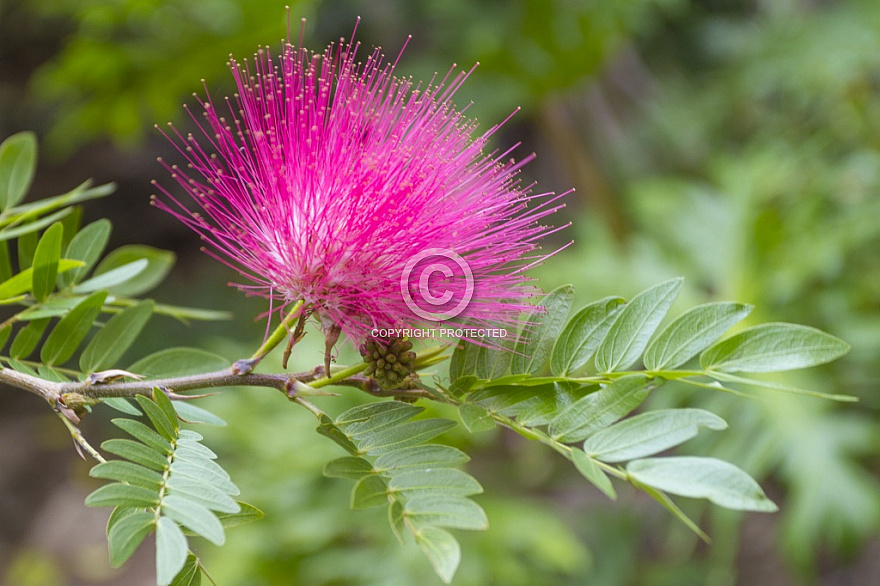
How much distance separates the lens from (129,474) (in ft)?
2.56

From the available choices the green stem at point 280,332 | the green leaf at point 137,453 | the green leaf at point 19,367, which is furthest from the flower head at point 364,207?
the green leaf at point 19,367

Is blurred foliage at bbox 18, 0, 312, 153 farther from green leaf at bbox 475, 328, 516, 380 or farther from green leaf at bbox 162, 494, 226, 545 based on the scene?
green leaf at bbox 162, 494, 226, 545

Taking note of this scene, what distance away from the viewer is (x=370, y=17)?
441 centimetres

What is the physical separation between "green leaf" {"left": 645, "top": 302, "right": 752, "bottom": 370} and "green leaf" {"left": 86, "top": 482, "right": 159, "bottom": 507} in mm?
597

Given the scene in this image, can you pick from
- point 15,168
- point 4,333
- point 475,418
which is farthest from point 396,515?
point 15,168

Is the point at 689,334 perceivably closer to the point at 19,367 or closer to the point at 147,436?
the point at 147,436

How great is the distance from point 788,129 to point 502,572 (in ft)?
9.20

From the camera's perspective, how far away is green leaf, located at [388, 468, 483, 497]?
816mm

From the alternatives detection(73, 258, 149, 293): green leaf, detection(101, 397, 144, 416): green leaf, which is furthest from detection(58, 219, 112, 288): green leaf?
detection(101, 397, 144, 416): green leaf

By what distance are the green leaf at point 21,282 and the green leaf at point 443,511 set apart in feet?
1.92

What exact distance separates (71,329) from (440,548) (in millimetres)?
624

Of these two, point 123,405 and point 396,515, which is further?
point 123,405

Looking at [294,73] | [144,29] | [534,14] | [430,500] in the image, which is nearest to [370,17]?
[534,14]

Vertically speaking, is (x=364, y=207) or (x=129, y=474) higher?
(x=364, y=207)
